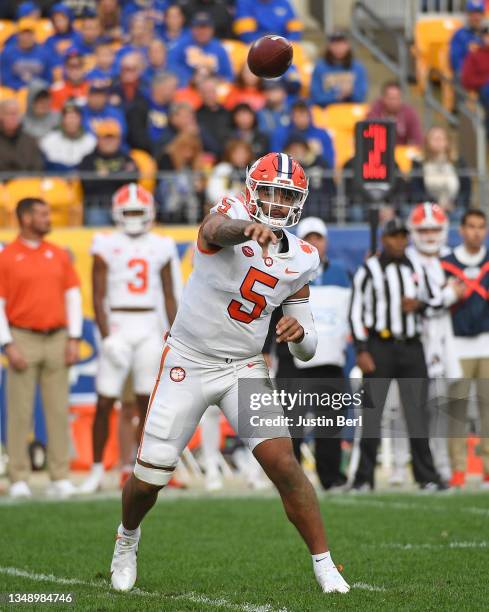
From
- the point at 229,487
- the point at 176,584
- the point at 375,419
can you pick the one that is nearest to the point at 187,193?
the point at 229,487

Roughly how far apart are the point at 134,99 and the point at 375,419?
669 cm

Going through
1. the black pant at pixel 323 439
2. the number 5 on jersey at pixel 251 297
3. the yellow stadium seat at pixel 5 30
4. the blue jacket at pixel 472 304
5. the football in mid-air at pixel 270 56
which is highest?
the football in mid-air at pixel 270 56

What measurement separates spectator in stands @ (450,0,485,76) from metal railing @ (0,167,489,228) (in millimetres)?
3545

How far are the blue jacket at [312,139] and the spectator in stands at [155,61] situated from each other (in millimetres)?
1970

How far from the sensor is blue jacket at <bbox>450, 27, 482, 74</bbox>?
16031 mm

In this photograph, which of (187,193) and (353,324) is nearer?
(353,324)

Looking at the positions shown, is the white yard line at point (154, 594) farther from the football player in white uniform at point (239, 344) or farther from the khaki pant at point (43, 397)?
the khaki pant at point (43, 397)

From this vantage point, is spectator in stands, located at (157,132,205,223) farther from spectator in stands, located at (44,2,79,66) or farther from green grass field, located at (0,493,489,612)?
spectator in stands, located at (44,2,79,66)

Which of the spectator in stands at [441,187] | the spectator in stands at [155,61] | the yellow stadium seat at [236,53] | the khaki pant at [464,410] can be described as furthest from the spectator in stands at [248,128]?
the khaki pant at [464,410]

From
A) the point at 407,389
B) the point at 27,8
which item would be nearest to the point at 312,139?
the point at 407,389

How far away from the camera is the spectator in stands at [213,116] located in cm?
1419

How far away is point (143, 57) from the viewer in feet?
51.2

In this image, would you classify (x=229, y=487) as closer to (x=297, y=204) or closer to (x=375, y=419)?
(x=375, y=419)

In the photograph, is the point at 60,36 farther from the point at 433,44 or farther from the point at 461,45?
the point at 461,45
